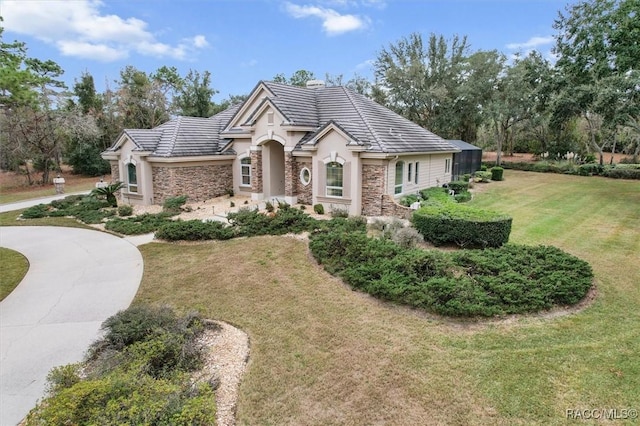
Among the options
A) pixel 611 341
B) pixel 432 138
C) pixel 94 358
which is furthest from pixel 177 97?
pixel 611 341

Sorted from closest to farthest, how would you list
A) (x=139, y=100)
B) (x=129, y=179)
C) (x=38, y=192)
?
(x=129, y=179), (x=38, y=192), (x=139, y=100)

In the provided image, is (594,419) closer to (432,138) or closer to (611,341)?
(611,341)

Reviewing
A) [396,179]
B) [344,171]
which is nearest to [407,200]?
[396,179]

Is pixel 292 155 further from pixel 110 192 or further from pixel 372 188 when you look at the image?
pixel 110 192

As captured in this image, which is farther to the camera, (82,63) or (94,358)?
(82,63)

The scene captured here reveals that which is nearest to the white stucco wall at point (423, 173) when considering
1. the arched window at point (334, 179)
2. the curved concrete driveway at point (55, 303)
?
the arched window at point (334, 179)

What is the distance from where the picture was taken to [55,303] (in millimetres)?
9523

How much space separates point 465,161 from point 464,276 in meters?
23.9

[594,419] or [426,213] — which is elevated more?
[426,213]

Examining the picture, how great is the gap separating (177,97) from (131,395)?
1741 inches

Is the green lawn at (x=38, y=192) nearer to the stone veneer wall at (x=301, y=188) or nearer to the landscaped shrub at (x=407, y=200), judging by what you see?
the stone veneer wall at (x=301, y=188)

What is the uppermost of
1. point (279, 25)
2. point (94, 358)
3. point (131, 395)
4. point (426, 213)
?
point (279, 25)

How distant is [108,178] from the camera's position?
36125 millimetres

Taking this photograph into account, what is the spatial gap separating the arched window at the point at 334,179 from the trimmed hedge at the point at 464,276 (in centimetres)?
695
